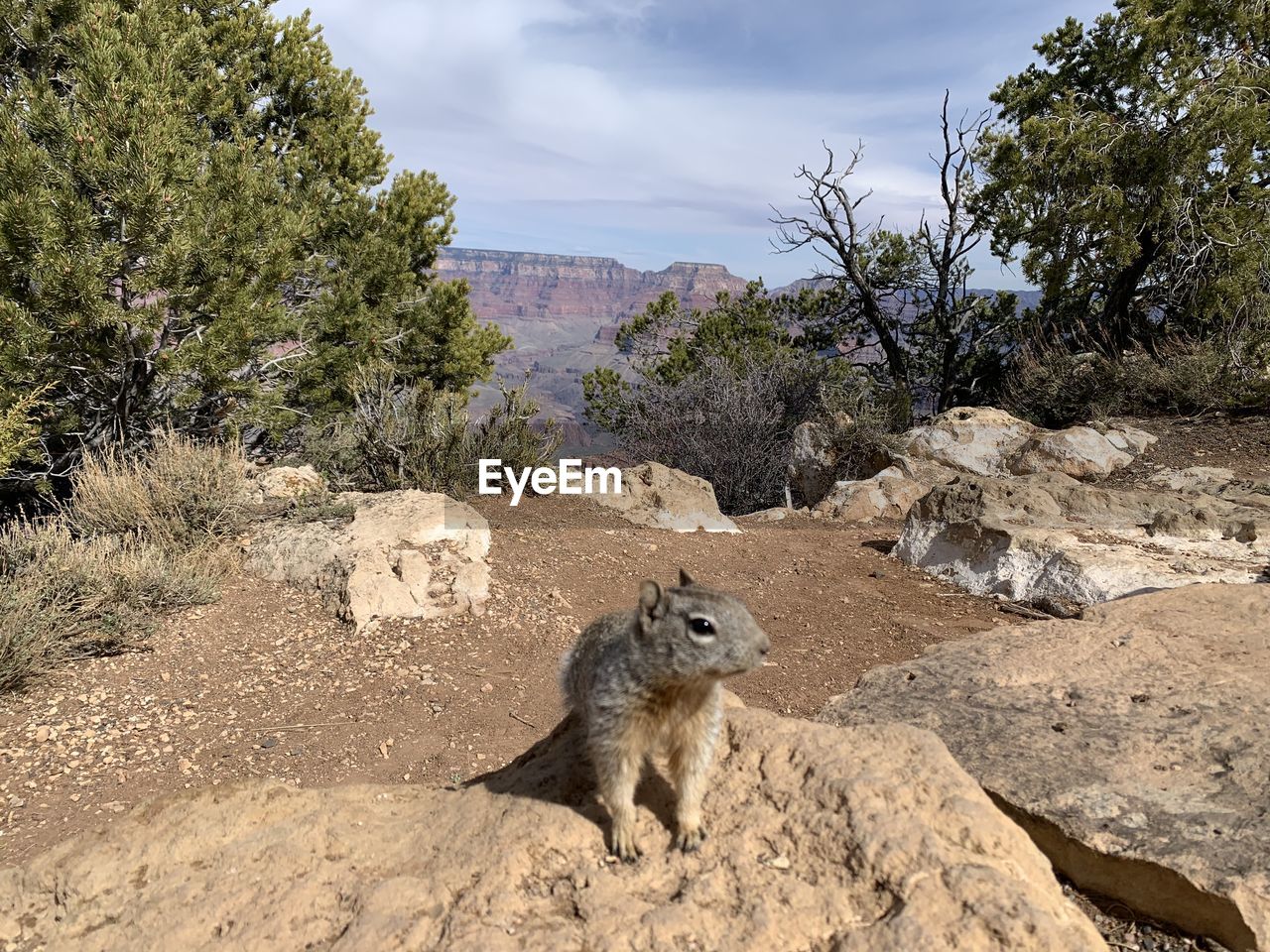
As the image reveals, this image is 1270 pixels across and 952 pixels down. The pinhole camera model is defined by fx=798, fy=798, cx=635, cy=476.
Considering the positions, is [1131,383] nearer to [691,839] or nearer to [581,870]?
[691,839]

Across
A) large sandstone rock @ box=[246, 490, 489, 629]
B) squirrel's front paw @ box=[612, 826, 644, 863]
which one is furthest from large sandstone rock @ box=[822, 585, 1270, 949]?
large sandstone rock @ box=[246, 490, 489, 629]

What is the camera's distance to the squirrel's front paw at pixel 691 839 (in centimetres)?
264

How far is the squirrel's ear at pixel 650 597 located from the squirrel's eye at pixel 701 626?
0.15 metres

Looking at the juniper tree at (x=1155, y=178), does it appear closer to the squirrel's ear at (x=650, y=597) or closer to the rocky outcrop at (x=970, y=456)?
the rocky outcrop at (x=970, y=456)

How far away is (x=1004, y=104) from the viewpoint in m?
20.3

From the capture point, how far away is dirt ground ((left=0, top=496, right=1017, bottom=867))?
5605mm

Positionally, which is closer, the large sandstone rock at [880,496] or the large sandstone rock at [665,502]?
the large sandstone rock at [665,502]

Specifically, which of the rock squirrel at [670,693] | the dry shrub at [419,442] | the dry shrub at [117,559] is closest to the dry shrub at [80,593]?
the dry shrub at [117,559]

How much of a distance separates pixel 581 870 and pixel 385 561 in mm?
5720

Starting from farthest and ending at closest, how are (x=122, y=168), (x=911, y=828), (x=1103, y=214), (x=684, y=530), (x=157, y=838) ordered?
(x=1103, y=214) → (x=684, y=530) → (x=122, y=168) → (x=157, y=838) → (x=911, y=828)

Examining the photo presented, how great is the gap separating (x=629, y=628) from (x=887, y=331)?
21.5 metres

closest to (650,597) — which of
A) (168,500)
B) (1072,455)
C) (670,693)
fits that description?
(670,693)

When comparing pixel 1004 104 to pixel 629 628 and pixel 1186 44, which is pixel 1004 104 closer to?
pixel 1186 44

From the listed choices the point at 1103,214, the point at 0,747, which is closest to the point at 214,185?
the point at 0,747
